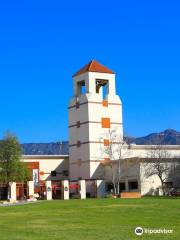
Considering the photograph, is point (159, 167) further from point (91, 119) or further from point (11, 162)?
point (11, 162)

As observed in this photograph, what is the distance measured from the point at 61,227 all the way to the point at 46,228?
832 mm

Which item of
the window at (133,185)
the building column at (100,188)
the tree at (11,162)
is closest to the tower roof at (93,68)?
the tree at (11,162)

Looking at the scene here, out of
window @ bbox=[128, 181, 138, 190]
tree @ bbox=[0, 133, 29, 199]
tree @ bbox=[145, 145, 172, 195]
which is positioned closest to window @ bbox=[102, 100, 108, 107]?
tree @ bbox=[145, 145, 172, 195]

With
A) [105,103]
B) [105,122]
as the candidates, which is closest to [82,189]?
[105,122]

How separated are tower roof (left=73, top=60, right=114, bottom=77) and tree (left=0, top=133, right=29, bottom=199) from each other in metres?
21.1

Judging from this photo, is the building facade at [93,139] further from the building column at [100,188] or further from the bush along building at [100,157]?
the building column at [100,188]

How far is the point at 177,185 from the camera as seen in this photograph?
96.2m

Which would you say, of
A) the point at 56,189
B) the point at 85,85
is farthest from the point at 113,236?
the point at 85,85

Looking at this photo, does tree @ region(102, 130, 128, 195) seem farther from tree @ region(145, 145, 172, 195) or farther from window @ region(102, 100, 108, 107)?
Answer: tree @ region(145, 145, 172, 195)

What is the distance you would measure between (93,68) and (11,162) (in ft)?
84.7

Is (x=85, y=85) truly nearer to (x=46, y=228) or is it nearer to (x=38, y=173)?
(x=38, y=173)

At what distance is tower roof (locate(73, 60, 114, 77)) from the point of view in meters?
107

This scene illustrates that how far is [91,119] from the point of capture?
103688 millimetres

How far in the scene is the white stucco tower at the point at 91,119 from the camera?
103m
